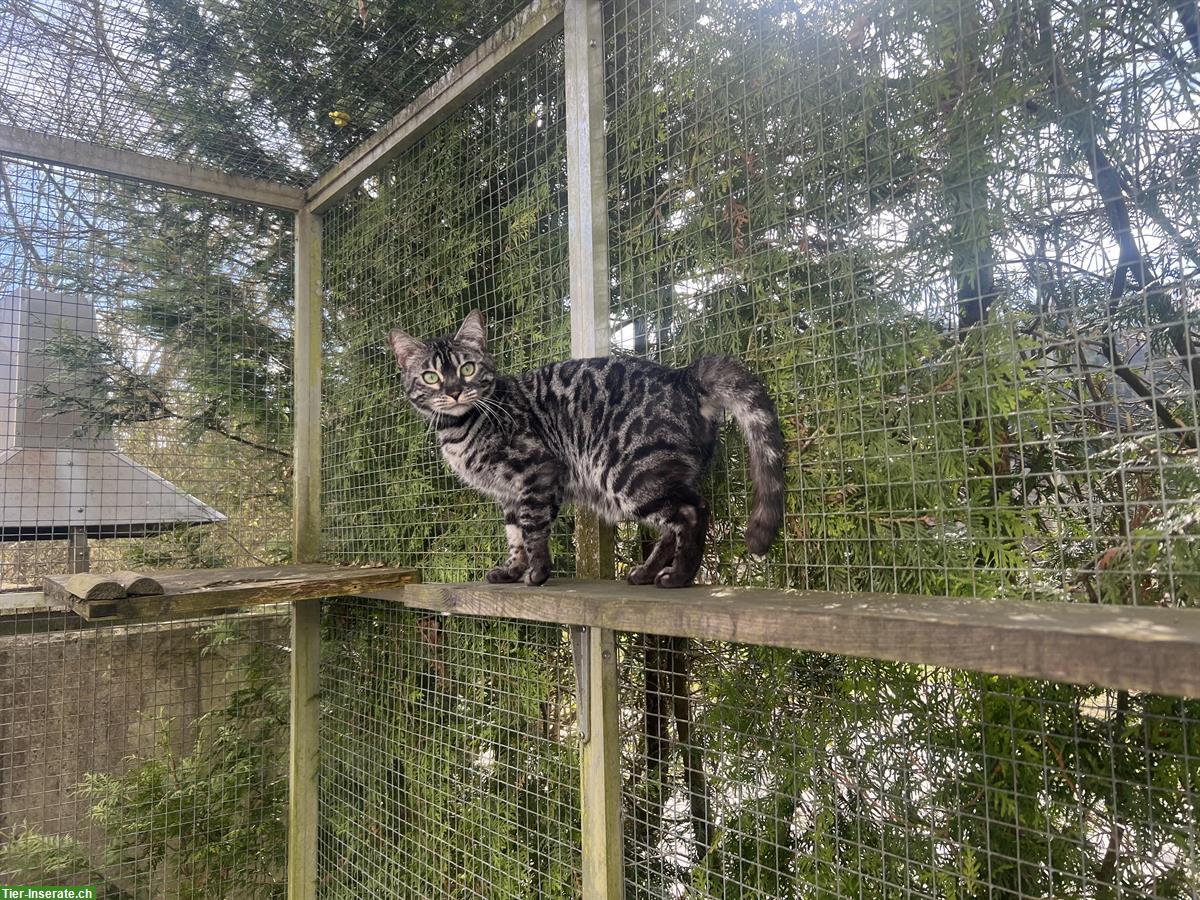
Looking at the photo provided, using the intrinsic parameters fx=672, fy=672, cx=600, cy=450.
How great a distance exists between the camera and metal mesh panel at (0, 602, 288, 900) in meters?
2.33

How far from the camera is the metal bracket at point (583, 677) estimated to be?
1.55m

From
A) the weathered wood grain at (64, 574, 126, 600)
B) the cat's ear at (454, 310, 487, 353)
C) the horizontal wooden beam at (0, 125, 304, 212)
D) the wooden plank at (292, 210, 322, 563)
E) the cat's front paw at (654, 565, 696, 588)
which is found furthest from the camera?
the wooden plank at (292, 210, 322, 563)

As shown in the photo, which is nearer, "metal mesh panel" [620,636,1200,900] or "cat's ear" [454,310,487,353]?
"metal mesh panel" [620,636,1200,900]

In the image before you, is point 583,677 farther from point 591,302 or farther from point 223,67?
point 223,67

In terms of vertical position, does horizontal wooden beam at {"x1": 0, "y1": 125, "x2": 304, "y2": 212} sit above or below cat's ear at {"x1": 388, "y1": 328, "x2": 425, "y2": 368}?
above

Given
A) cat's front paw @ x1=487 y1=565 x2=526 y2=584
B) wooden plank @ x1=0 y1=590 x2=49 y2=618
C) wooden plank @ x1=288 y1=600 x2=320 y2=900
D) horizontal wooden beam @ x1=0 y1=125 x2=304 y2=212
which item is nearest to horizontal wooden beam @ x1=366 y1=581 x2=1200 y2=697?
cat's front paw @ x1=487 y1=565 x2=526 y2=584

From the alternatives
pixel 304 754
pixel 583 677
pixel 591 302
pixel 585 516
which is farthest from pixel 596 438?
pixel 304 754

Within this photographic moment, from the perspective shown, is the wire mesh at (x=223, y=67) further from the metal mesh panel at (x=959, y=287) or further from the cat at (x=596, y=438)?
the metal mesh panel at (x=959, y=287)

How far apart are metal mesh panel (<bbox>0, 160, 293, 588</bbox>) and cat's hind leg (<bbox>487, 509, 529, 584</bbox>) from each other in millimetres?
1405

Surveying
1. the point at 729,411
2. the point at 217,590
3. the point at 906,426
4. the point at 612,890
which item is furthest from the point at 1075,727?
the point at 217,590

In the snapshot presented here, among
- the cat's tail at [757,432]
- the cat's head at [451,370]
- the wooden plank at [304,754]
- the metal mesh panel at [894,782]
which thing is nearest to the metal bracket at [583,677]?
the metal mesh panel at [894,782]

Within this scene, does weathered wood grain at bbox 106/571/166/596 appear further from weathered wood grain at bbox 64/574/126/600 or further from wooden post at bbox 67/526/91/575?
wooden post at bbox 67/526/91/575

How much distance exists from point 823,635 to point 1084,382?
1.95ft

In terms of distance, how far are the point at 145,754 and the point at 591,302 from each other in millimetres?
2438
